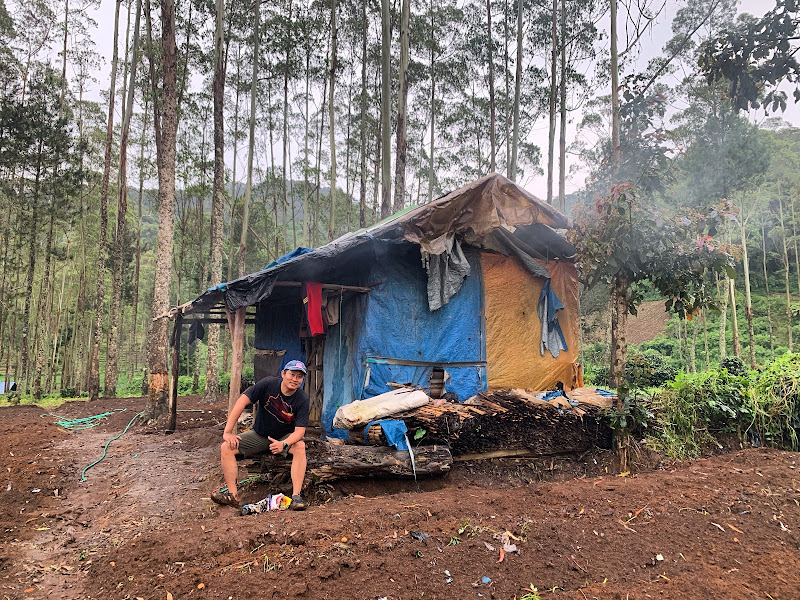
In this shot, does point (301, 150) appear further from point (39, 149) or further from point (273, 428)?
point (273, 428)

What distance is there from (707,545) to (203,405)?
13.4m

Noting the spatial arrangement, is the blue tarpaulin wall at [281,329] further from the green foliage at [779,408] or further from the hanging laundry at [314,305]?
the green foliage at [779,408]

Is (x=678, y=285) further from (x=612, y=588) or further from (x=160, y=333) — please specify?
(x=160, y=333)

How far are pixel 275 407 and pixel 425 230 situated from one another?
337 centimetres

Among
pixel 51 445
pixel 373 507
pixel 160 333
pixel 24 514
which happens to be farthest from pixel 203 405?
pixel 373 507

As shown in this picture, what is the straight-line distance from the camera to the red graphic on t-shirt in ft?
15.6

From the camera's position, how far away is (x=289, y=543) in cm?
335

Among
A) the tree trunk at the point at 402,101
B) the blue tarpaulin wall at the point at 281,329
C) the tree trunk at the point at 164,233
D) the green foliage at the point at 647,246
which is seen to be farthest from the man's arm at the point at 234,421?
the tree trunk at the point at 402,101

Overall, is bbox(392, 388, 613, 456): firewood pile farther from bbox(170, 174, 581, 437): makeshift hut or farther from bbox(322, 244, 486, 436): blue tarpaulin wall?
bbox(170, 174, 581, 437): makeshift hut

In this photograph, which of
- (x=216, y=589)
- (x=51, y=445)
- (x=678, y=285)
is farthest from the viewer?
(x=51, y=445)

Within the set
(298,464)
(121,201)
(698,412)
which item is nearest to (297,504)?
(298,464)

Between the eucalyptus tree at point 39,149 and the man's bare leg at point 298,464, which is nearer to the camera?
the man's bare leg at point 298,464

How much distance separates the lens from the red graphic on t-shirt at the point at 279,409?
187 inches

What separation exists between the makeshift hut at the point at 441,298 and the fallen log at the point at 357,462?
1.46 meters
